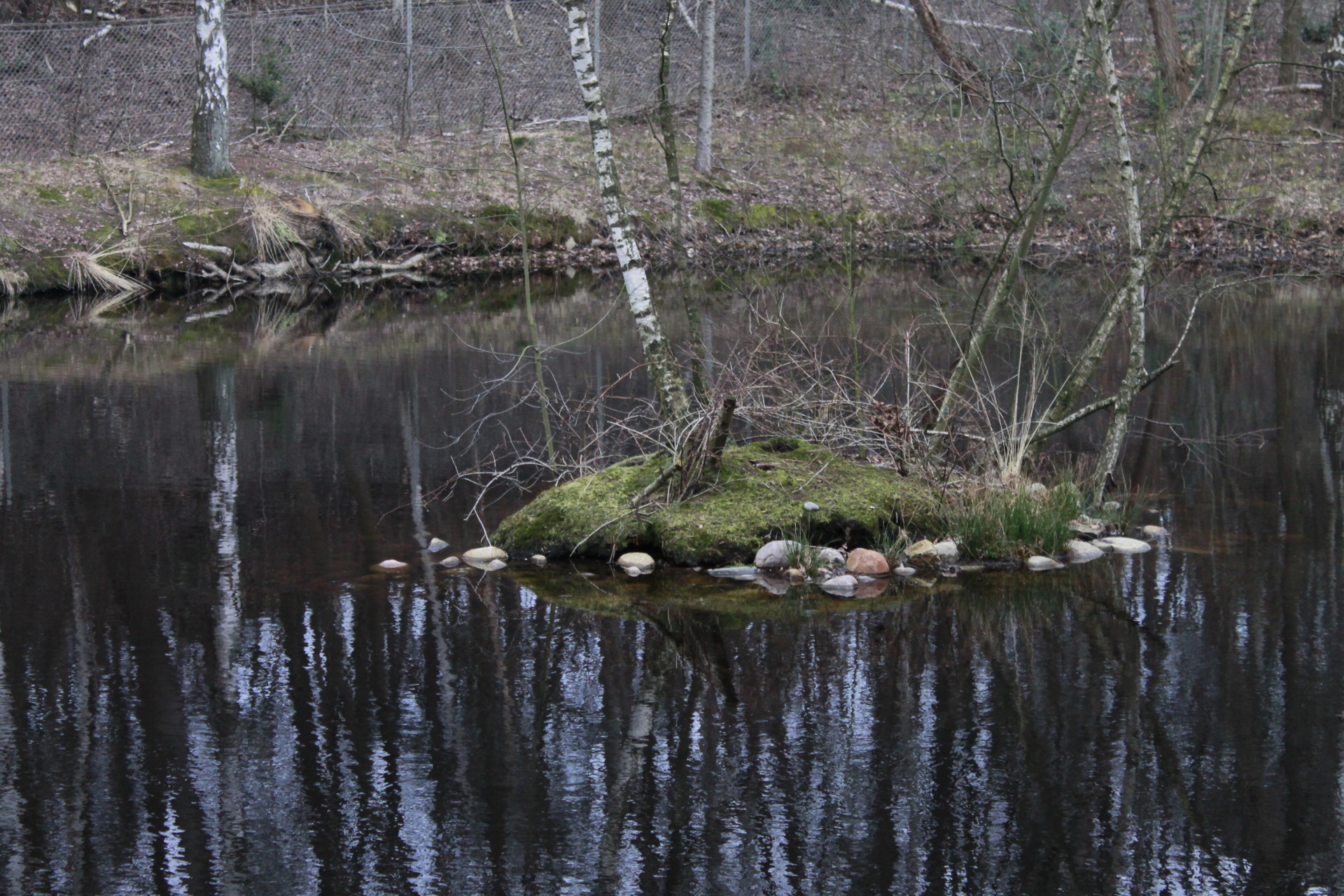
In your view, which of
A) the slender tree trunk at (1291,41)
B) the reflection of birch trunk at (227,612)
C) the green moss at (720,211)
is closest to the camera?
the reflection of birch trunk at (227,612)

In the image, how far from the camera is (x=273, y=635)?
688 cm

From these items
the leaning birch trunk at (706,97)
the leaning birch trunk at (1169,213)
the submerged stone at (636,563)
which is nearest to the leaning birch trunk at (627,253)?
the submerged stone at (636,563)

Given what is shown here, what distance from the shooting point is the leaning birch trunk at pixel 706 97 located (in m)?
25.7

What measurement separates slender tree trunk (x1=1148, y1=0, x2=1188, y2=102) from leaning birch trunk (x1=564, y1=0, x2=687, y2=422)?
66.5ft

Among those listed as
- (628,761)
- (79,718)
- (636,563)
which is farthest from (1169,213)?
(79,718)

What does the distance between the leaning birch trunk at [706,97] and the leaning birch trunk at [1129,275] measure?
16.0 metres

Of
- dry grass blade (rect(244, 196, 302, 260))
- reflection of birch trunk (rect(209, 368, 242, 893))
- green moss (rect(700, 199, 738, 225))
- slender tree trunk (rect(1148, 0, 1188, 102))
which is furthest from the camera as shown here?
green moss (rect(700, 199, 738, 225))

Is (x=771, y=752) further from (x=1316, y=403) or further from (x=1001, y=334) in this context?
(x=1001, y=334)

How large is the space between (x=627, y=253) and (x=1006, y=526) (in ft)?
9.74

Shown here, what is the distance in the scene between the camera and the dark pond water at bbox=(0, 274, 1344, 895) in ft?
15.1

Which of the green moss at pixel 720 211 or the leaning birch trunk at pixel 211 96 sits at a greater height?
the leaning birch trunk at pixel 211 96

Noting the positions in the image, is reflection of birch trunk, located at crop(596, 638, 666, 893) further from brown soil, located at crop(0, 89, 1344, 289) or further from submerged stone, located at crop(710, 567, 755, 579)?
brown soil, located at crop(0, 89, 1344, 289)

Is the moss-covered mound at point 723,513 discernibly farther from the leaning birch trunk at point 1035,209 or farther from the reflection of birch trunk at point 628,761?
the reflection of birch trunk at point 628,761

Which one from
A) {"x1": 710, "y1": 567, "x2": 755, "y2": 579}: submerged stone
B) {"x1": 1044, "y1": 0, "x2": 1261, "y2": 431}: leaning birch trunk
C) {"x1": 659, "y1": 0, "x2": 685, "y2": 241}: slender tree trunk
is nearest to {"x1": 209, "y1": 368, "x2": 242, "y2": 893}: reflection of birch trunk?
{"x1": 710, "y1": 567, "x2": 755, "y2": 579}: submerged stone
